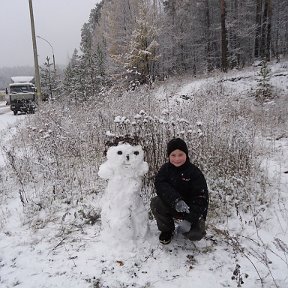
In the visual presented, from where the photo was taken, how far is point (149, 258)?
312 cm

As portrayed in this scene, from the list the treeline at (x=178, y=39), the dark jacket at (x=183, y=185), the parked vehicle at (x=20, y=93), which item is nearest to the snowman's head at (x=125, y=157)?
the dark jacket at (x=183, y=185)

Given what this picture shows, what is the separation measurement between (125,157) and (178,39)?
72.5ft

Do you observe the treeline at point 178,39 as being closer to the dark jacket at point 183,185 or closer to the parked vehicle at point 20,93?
the parked vehicle at point 20,93

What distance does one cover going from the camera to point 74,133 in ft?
19.7

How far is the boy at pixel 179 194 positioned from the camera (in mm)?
3061

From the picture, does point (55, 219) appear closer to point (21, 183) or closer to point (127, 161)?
point (21, 183)

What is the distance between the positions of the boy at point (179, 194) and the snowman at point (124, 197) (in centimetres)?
21

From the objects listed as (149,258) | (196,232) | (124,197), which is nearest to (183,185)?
(196,232)

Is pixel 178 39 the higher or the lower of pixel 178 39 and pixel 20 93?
the higher

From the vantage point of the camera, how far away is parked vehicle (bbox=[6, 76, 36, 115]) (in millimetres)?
17344

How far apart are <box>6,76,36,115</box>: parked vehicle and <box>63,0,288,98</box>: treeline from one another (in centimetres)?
262

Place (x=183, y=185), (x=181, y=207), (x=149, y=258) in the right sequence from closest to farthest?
(x=181, y=207), (x=149, y=258), (x=183, y=185)

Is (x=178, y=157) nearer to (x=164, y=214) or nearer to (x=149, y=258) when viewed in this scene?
(x=164, y=214)

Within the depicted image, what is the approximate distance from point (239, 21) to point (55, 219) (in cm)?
2001
